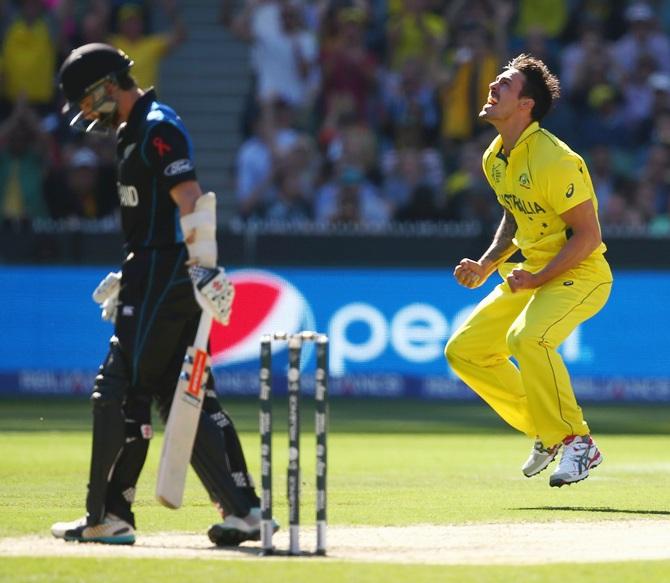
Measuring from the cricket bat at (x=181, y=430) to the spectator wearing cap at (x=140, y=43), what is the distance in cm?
1215

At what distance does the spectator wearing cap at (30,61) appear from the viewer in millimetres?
18672

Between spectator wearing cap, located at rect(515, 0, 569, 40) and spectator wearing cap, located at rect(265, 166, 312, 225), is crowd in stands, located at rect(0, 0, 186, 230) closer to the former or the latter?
spectator wearing cap, located at rect(265, 166, 312, 225)

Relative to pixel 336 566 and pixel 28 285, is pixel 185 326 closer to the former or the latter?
pixel 336 566

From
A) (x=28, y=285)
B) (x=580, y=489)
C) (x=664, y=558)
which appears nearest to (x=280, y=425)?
(x=28, y=285)

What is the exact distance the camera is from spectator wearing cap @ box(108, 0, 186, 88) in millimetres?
18438

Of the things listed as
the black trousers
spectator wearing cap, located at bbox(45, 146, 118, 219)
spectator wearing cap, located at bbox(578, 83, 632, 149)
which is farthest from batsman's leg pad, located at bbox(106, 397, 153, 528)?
spectator wearing cap, located at bbox(578, 83, 632, 149)

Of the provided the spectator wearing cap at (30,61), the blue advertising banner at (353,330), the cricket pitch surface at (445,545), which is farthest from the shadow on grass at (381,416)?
the cricket pitch surface at (445,545)

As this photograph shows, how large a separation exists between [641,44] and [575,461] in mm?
11030

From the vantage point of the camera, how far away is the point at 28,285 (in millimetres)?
15266

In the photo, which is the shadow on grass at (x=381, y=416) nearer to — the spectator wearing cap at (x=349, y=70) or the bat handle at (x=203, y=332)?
the spectator wearing cap at (x=349, y=70)

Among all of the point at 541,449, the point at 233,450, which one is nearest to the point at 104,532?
the point at 233,450

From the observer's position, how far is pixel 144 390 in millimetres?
6812

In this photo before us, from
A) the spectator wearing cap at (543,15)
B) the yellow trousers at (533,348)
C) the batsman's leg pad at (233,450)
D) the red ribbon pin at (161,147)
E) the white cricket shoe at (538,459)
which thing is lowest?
the white cricket shoe at (538,459)

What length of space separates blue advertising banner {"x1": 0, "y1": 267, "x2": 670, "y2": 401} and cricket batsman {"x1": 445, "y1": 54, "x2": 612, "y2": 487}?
19.7 feet
